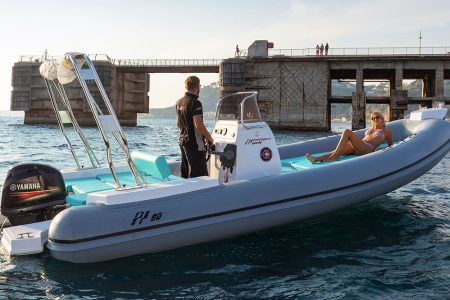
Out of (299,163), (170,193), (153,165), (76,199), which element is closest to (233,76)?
(299,163)

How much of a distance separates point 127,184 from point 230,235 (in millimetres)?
1786

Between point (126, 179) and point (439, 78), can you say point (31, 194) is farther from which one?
point (439, 78)

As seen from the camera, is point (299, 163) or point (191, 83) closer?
point (191, 83)

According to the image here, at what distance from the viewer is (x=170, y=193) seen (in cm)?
573

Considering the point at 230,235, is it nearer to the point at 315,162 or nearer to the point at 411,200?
the point at 315,162

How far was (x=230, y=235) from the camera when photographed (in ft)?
20.3

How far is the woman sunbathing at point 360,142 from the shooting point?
331 inches

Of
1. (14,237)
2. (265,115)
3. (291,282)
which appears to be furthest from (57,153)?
(265,115)

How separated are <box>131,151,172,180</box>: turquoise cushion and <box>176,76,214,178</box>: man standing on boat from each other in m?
0.46

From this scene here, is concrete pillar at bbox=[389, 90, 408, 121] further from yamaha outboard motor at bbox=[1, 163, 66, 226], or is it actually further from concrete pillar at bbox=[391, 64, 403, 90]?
yamaha outboard motor at bbox=[1, 163, 66, 226]

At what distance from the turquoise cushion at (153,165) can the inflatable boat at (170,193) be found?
0.05 feet

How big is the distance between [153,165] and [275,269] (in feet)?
8.47

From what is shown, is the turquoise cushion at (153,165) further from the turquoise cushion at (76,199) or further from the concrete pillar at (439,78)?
the concrete pillar at (439,78)

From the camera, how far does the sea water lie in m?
4.72
